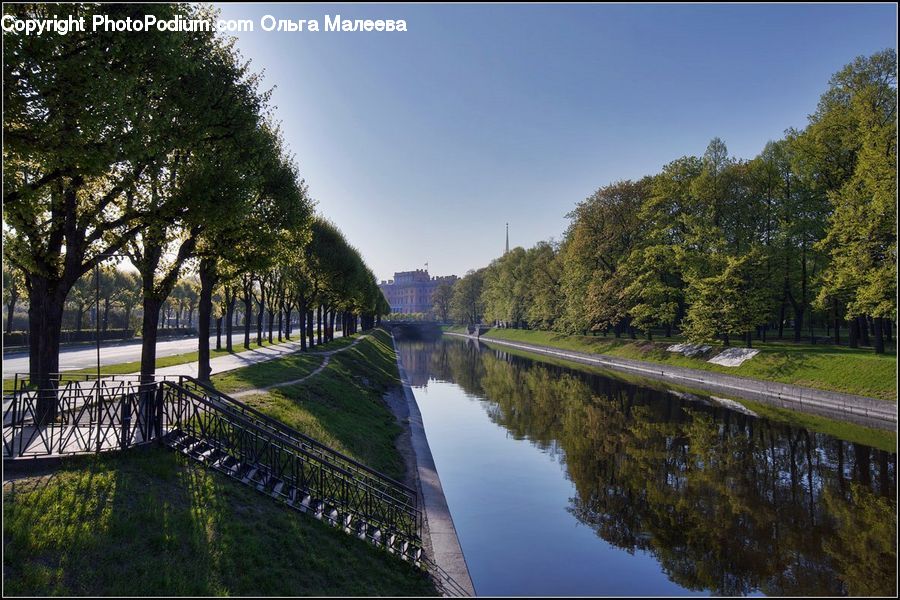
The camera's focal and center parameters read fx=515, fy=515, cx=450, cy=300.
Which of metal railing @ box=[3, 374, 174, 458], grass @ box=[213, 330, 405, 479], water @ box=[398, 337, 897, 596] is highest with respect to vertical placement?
metal railing @ box=[3, 374, 174, 458]

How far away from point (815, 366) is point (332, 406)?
3439 cm

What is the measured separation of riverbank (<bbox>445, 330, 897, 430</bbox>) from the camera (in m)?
30.2

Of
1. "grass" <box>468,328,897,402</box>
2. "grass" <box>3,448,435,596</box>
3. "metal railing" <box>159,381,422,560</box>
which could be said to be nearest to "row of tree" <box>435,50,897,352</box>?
"grass" <box>468,328,897,402</box>

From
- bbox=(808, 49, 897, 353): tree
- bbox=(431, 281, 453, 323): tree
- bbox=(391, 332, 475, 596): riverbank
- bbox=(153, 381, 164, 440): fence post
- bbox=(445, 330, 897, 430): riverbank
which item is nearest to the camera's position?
bbox=(391, 332, 475, 596): riverbank

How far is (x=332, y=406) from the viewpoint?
26125mm

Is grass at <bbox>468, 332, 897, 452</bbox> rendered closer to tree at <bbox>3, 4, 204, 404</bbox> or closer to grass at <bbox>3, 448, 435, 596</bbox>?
grass at <bbox>3, 448, 435, 596</bbox>

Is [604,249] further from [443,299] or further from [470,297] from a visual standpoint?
[443,299]

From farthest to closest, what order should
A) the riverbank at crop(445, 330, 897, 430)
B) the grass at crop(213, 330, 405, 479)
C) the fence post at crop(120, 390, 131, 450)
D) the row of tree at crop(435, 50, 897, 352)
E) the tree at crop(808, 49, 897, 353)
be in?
the row of tree at crop(435, 50, 897, 352) → the tree at crop(808, 49, 897, 353) → the riverbank at crop(445, 330, 897, 430) → the grass at crop(213, 330, 405, 479) → the fence post at crop(120, 390, 131, 450)

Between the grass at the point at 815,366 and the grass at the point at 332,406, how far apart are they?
2921 centimetres

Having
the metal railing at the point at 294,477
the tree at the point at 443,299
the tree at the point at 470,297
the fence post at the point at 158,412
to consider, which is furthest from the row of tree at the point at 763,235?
the tree at the point at 443,299

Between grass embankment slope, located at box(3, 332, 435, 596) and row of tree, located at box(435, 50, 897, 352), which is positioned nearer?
grass embankment slope, located at box(3, 332, 435, 596)

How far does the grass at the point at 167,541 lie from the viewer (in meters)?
8.13

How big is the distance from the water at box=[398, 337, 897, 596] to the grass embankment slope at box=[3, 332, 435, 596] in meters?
4.80

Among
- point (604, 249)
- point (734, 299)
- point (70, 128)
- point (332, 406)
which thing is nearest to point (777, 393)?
point (734, 299)
